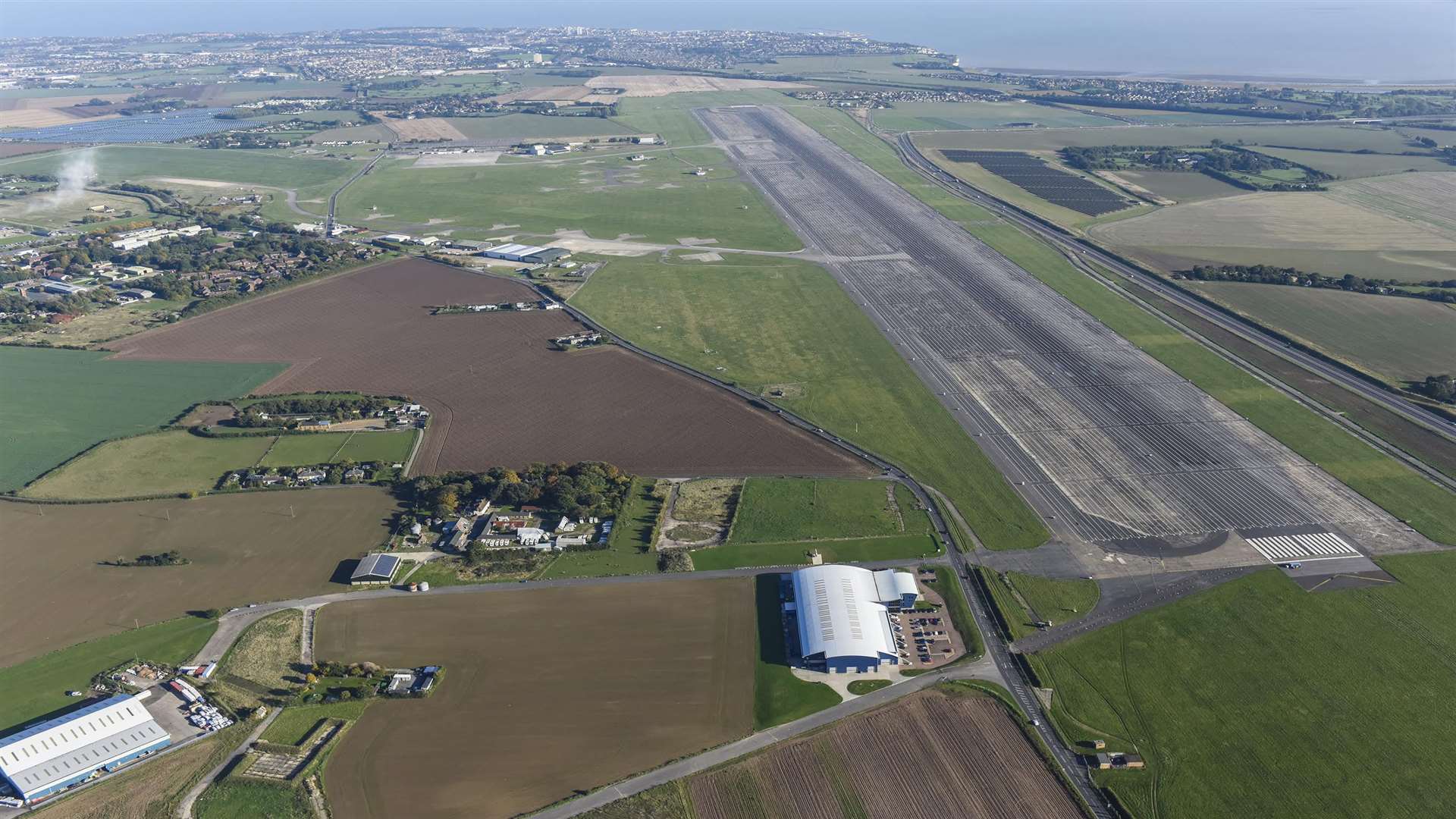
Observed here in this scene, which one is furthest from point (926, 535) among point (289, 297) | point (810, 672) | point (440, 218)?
point (440, 218)

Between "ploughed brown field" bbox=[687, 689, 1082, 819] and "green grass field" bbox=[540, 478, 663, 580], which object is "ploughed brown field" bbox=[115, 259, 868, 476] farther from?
"ploughed brown field" bbox=[687, 689, 1082, 819]

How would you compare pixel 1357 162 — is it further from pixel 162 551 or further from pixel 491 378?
pixel 162 551

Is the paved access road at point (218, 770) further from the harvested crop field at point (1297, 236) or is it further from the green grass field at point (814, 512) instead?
the harvested crop field at point (1297, 236)

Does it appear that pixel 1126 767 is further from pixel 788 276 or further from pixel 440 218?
pixel 440 218

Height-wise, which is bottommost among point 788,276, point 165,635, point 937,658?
point 165,635

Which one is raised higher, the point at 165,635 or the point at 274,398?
the point at 274,398

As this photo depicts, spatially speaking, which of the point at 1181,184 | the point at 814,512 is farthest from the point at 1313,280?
the point at 814,512

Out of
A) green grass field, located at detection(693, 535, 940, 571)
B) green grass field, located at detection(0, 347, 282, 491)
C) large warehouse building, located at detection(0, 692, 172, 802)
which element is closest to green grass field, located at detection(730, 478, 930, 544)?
green grass field, located at detection(693, 535, 940, 571)

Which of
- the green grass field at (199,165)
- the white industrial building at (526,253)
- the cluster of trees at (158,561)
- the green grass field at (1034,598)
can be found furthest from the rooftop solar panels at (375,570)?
the green grass field at (199,165)
